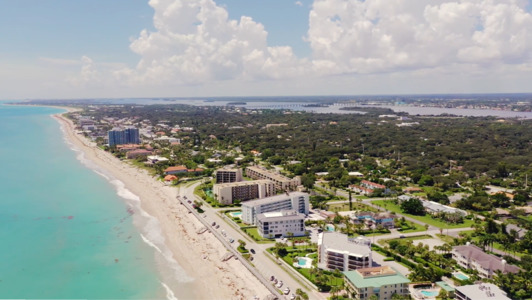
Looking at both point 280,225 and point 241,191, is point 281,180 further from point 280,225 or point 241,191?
point 280,225

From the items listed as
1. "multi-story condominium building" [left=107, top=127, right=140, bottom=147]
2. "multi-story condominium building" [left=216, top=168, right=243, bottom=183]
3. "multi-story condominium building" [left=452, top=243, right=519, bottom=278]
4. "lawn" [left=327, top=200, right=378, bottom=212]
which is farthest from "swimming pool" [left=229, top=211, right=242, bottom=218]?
"multi-story condominium building" [left=107, top=127, right=140, bottom=147]

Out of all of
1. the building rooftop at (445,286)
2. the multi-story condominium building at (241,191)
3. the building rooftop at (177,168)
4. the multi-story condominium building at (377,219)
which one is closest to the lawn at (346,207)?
the multi-story condominium building at (377,219)

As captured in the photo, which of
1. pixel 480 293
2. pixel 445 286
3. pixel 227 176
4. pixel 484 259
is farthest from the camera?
pixel 227 176

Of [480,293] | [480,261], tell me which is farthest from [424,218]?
[480,293]

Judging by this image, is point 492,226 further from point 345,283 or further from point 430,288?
point 345,283

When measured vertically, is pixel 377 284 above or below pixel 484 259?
above

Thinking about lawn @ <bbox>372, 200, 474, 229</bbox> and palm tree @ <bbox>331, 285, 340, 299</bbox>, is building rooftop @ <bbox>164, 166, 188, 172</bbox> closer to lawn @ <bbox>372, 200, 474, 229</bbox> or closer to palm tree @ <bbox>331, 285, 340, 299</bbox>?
lawn @ <bbox>372, 200, 474, 229</bbox>

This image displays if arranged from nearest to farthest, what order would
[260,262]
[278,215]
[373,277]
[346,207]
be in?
[373,277]
[260,262]
[278,215]
[346,207]
